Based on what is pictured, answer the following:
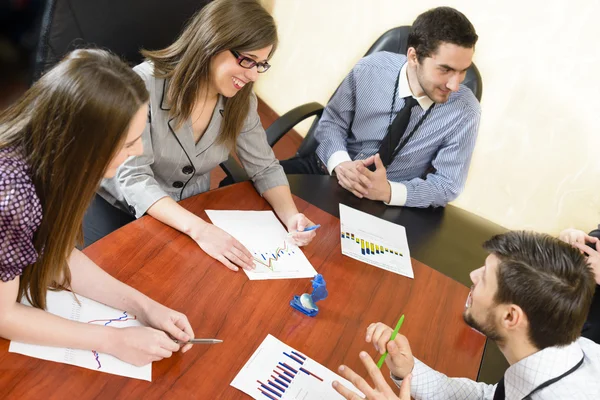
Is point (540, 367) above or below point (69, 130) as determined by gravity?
below

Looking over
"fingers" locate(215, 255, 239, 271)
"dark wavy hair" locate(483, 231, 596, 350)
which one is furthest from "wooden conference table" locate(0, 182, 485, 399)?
"dark wavy hair" locate(483, 231, 596, 350)

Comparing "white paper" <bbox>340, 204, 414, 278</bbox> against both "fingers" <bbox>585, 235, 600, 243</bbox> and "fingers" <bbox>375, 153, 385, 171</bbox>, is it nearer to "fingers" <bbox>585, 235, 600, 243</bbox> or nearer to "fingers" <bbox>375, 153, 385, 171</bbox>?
"fingers" <bbox>375, 153, 385, 171</bbox>

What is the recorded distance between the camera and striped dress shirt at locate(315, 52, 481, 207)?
202cm

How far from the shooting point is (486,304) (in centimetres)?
124

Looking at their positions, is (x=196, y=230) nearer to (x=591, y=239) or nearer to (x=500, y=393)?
(x=500, y=393)

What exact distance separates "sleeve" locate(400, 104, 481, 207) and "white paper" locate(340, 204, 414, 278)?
0.94 feet

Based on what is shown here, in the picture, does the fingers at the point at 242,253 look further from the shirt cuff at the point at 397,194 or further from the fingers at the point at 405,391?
the shirt cuff at the point at 397,194

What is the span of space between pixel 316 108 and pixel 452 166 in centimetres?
59

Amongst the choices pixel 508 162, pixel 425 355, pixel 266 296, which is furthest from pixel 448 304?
pixel 508 162

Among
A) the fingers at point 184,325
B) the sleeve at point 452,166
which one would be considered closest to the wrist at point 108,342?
the fingers at point 184,325

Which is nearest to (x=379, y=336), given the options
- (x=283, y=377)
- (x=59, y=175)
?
(x=283, y=377)

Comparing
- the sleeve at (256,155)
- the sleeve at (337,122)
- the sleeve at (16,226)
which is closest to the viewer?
the sleeve at (16,226)

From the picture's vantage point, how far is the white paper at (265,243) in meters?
1.36

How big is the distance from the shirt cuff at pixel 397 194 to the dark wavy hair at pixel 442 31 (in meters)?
0.48
